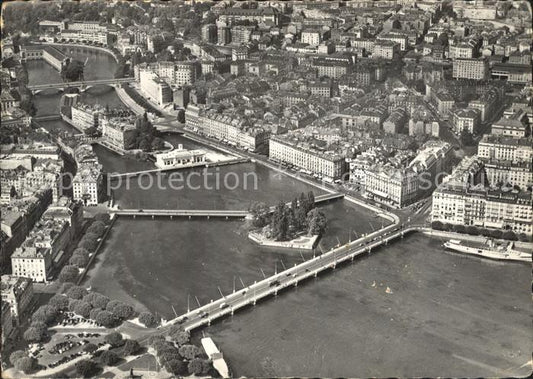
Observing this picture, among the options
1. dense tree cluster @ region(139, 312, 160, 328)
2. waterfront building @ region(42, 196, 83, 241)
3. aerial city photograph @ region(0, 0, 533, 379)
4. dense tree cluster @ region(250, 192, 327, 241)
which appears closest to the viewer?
aerial city photograph @ region(0, 0, 533, 379)

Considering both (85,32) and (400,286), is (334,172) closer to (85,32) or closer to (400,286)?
(400,286)

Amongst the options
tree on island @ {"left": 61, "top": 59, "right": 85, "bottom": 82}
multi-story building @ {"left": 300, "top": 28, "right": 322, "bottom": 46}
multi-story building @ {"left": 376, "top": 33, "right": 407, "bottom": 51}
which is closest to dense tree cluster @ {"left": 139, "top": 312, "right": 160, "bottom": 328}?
tree on island @ {"left": 61, "top": 59, "right": 85, "bottom": 82}

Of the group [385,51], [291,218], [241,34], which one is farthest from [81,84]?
[291,218]

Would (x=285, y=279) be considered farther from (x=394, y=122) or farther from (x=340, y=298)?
(x=394, y=122)

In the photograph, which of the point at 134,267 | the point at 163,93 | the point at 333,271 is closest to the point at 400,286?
the point at 333,271

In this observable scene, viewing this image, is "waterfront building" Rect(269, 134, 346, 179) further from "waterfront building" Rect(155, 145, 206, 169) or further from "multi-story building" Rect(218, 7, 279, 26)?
"multi-story building" Rect(218, 7, 279, 26)

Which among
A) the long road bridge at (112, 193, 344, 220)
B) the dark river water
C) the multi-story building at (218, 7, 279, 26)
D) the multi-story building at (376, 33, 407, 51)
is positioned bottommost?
the dark river water

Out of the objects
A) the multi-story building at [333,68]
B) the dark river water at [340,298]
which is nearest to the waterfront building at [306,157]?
the dark river water at [340,298]
